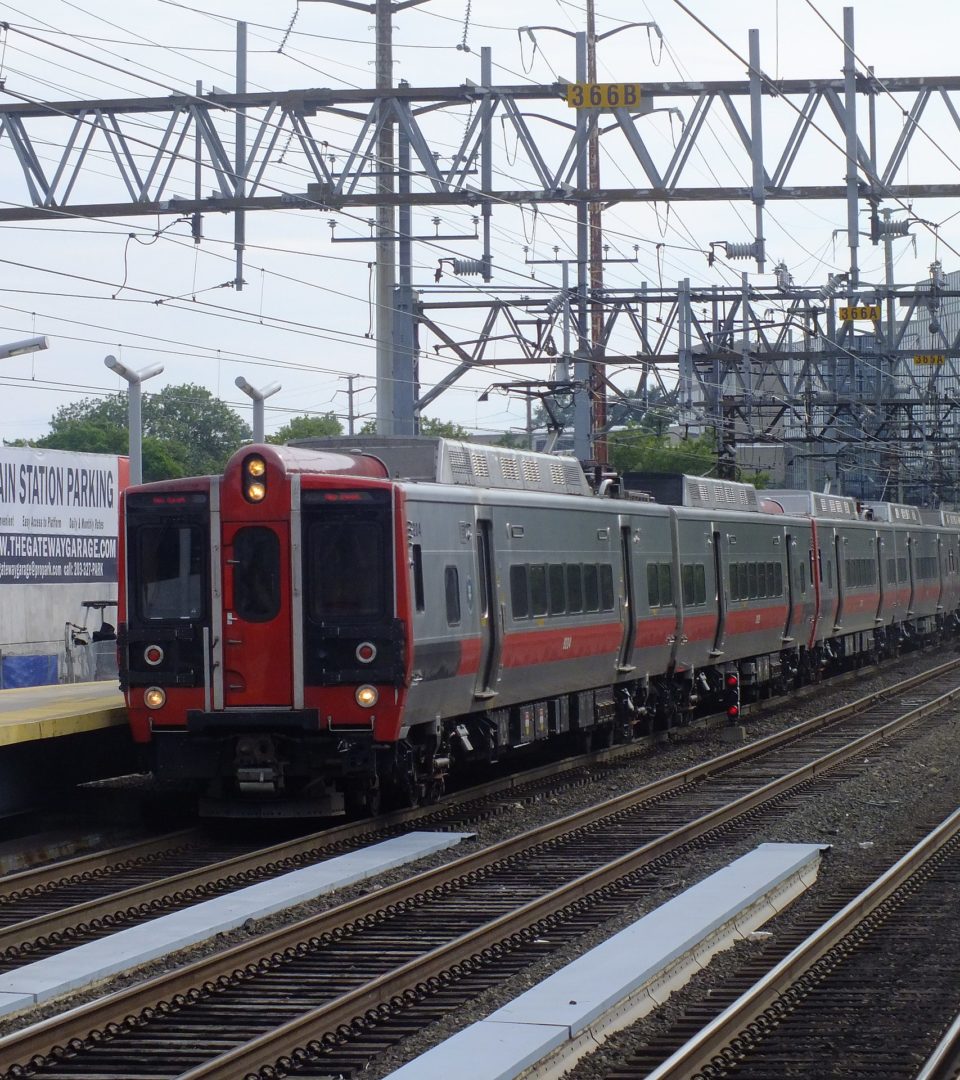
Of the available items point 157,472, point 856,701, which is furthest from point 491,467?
point 157,472

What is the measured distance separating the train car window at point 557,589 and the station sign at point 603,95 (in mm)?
4273

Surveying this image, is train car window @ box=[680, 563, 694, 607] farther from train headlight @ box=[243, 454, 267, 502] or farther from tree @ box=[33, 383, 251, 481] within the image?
tree @ box=[33, 383, 251, 481]

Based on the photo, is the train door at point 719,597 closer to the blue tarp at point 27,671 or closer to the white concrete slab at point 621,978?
the blue tarp at point 27,671

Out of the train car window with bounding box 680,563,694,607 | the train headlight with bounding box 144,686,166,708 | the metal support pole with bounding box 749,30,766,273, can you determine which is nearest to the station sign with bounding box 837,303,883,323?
the train car window with bounding box 680,563,694,607

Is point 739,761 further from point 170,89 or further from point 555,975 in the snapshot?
point 555,975

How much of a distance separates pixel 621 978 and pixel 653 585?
1150 cm

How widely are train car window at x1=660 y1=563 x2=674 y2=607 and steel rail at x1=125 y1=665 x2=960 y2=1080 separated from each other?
4.99 meters

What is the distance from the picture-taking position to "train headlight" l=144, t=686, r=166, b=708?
43.2 feet

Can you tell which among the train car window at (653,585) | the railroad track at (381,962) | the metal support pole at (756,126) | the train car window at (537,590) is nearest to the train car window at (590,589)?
the train car window at (537,590)

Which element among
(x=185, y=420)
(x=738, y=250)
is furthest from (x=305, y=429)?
(x=738, y=250)

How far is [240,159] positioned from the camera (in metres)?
16.7

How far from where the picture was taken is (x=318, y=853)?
1259 centimetres

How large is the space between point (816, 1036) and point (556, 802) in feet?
25.0

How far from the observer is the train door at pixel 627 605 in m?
18.5
